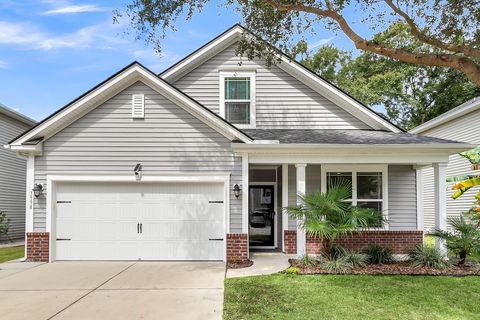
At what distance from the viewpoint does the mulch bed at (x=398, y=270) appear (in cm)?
848

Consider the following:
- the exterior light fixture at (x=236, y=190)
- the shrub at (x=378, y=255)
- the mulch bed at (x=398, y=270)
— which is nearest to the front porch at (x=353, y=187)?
the exterior light fixture at (x=236, y=190)

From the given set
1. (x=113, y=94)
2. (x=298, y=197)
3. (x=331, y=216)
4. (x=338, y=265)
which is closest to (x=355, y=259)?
(x=338, y=265)

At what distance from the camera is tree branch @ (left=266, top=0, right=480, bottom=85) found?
23.6 ft

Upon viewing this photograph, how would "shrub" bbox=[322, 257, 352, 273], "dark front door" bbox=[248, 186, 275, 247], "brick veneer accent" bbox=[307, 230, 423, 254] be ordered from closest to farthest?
"shrub" bbox=[322, 257, 352, 273] < "brick veneer accent" bbox=[307, 230, 423, 254] < "dark front door" bbox=[248, 186, 275, 247]

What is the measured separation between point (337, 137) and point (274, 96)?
279 cm

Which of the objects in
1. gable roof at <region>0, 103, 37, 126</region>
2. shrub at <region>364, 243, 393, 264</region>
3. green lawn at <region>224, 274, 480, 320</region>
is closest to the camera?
green lawn at <region>224, 274, 480, 320</region>

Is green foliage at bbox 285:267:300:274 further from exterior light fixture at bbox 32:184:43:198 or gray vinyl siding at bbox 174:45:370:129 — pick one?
exterior light fixture at bbox 32:184:43:198

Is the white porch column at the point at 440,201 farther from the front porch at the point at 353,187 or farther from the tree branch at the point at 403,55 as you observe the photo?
the tree branch at the point at 403,55

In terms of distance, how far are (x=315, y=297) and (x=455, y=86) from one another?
26781 mm

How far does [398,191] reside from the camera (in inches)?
475

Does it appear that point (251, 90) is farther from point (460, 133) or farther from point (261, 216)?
point (460, 133)

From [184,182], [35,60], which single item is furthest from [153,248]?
[35,60]

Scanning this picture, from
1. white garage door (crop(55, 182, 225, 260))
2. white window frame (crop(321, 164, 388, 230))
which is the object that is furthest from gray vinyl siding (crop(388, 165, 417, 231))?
white garage door (crop(55, 182, 225, 260))

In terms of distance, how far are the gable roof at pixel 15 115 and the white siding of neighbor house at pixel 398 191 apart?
41.0ft
